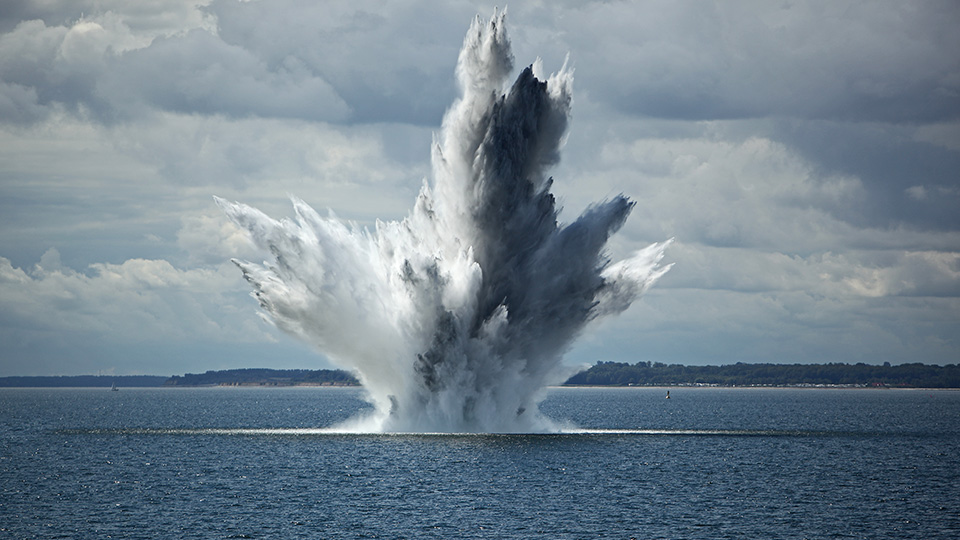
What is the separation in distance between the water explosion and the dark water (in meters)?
6.24

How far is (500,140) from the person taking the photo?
8438cm

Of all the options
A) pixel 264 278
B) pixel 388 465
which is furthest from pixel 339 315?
pixel 388 465

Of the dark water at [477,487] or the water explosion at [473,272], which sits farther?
the water explosion at [473,272]

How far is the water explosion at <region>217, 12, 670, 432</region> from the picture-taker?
8331 centimetres

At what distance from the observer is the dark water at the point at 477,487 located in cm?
5150

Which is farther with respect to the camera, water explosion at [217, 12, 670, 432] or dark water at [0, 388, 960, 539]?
water explosion at [217, 12, 670, 432]

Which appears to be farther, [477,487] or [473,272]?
[473,272]

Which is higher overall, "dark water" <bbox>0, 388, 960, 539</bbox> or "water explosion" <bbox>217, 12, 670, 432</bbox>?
"water explosion" <bbox>217, 12, 670, 432</bbox>

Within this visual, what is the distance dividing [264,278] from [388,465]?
21979 millimetres

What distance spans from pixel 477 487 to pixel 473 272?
73.8 feet

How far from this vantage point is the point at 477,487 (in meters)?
64.4

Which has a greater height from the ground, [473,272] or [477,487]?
[473,272]

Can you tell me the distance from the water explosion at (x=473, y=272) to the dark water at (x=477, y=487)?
20.5ft

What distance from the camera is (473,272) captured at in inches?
3228
